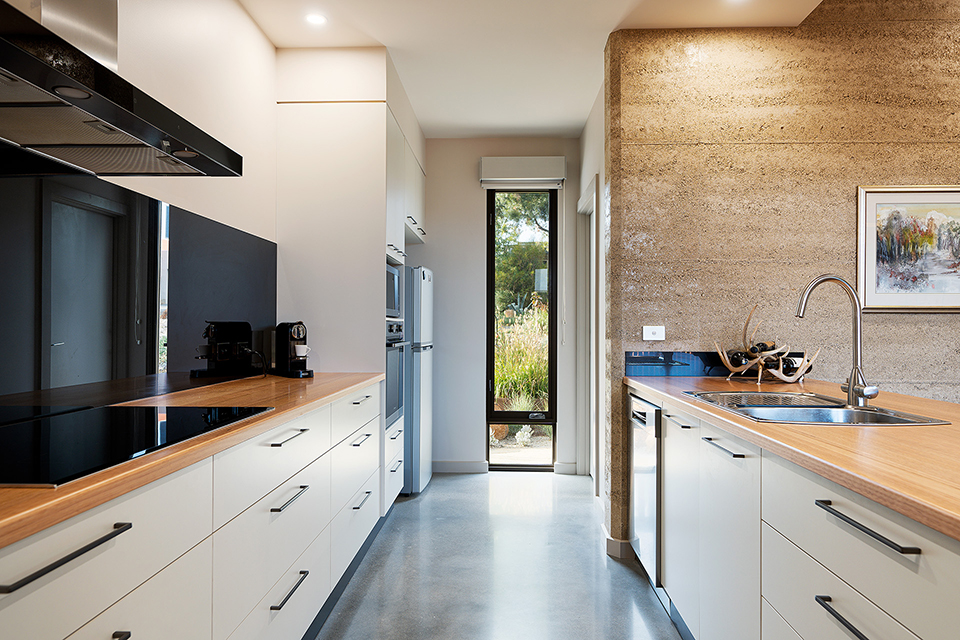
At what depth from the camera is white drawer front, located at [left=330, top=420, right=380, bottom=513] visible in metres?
2.22

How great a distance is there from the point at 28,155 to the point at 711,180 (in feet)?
9.06

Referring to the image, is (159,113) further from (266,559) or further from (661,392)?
(661,392)

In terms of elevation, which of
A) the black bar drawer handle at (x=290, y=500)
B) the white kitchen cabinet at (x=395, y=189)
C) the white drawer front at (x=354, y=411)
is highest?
the white kitchen cabinet at (x=395, y=189)

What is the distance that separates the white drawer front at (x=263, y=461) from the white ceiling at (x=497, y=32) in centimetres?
197

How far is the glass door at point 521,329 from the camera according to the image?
4.67 metres

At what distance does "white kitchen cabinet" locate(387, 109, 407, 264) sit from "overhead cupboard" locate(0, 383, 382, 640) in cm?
118

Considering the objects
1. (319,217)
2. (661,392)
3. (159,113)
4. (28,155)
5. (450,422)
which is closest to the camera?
(159,113)

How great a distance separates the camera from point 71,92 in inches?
44.4

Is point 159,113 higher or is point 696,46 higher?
point 696,46

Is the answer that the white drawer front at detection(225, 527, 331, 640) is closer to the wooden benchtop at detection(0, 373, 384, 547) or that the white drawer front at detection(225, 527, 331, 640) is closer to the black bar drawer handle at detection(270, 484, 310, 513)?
the black bar drawer handle at detection(270, 484, 310, 513)

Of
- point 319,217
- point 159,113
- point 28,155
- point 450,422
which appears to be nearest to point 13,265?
point 28,155

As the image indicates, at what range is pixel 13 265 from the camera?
1459mm

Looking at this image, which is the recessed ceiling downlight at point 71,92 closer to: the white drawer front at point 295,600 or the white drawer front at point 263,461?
the white drawer front at point 263,461

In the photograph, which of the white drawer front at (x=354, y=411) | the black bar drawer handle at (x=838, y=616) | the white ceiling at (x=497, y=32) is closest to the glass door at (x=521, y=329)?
the white ceiling at (x=497, y=32)
